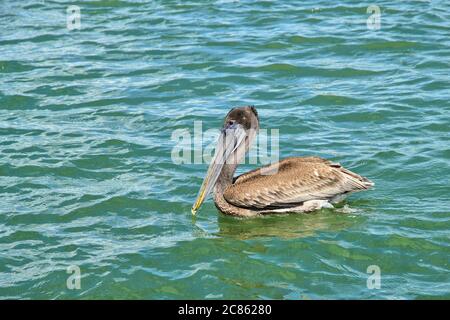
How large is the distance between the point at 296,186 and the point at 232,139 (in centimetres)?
82

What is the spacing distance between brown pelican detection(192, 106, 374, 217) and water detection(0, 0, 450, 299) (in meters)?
0.15

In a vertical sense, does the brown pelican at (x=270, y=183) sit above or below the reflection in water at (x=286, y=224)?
above

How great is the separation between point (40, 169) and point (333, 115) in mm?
3611

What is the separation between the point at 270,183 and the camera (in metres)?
9.66

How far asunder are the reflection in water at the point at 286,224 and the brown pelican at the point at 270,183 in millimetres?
75

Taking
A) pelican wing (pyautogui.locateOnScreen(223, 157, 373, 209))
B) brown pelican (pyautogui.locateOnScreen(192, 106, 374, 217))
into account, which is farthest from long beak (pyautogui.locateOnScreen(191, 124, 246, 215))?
pelican wing (pyautogui.locateOnScreen(223, 157, 373, 209))

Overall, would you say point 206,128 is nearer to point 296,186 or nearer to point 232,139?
point 232,139

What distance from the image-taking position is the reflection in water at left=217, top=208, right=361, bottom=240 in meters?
9.26

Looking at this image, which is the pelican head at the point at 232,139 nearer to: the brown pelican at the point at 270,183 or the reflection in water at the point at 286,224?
the brown pelican at the point at 270,183

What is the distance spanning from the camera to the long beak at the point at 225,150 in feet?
32.1

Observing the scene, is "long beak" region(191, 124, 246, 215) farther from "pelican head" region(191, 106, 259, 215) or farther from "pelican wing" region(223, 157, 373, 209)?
"pelican wing" region(223, 157, 373, 209)

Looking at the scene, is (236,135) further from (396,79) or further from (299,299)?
(396,79)

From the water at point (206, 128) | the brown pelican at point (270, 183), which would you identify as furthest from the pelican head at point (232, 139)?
the water at point (206, 128)
